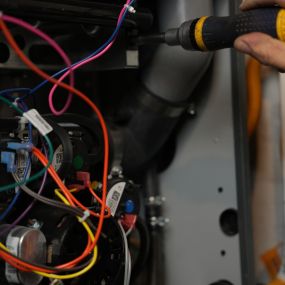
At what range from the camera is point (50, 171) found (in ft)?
2.01

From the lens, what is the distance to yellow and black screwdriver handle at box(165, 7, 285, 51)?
22.9 inches

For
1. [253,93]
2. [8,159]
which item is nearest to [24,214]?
[8,159]

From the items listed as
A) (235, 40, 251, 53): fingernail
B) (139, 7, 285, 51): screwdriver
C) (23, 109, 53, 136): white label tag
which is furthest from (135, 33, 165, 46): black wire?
(23, 109, 53, 136): white label tag

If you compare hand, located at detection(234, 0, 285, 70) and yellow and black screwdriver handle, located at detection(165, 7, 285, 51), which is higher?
yellow and black screwdriver handle, located at detection(165, 7, 285, 51)

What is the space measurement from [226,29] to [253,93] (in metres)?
0.52

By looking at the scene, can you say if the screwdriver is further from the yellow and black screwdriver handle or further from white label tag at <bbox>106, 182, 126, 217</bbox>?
white label tag at <bbox>106, 182, 126, 217</bbox>

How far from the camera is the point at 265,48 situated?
1.91 ft

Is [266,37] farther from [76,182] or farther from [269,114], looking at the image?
[269,114]

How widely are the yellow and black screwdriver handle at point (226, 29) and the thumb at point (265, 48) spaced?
1cm

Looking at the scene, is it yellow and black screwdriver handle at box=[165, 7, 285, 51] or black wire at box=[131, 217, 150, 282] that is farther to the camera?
black wire at box=[131, 217, 150, 282]

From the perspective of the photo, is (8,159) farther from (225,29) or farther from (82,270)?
(225,29)

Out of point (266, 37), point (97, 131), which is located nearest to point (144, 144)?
point (97, 131)

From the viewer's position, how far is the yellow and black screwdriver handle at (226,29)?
0.58m

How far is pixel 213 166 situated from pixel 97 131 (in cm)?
29
